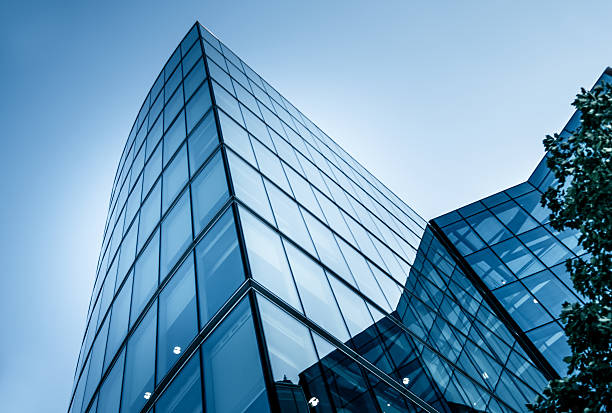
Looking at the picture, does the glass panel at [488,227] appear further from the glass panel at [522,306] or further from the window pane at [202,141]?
the window pane at [202,141]

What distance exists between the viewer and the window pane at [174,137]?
1481 cm

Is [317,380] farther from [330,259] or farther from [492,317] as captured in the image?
[492,317]

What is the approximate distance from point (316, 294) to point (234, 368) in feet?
9.39

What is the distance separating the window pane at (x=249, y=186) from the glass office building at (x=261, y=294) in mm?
55

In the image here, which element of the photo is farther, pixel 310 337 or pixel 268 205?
pixel 268 205

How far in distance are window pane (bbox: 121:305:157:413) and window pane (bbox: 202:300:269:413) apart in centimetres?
223

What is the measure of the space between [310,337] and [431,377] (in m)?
4.14

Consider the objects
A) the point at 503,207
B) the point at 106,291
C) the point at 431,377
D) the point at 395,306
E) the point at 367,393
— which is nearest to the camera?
the point at 367,393

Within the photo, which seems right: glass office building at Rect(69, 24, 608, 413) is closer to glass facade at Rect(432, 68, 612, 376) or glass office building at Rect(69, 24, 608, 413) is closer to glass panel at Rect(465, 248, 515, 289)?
glass facade at Rect(432, 68, 612, 376)

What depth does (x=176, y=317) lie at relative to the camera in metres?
9.16

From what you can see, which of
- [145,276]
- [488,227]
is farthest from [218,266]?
[488,227]

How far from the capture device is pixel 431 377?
10.6 metres

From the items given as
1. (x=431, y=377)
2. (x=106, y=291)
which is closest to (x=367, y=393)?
(x=431, y=377)

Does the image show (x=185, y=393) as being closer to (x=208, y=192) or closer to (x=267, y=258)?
(x=267, y=258)
